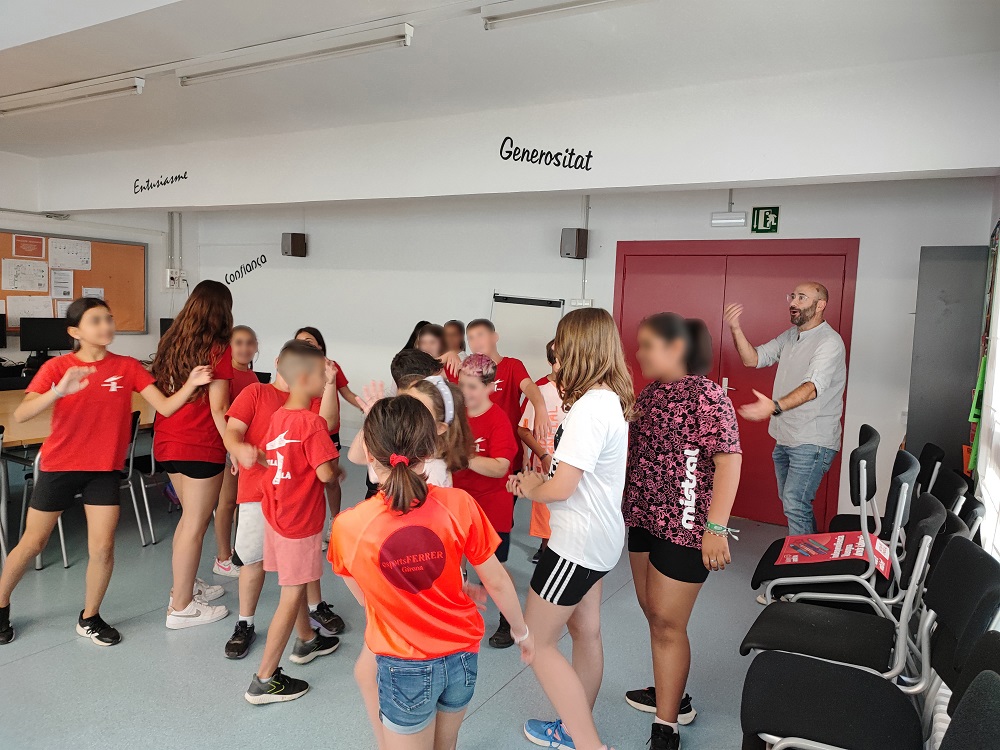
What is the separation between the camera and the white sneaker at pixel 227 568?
150 inches

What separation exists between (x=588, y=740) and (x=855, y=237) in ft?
12.8

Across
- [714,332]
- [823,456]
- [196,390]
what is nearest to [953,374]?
[823,456]

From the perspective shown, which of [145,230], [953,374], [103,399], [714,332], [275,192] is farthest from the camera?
[145,230]

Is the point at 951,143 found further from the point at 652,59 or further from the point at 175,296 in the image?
the point at 175,296

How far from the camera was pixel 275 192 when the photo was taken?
578 cm

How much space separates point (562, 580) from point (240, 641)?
1.62 meters

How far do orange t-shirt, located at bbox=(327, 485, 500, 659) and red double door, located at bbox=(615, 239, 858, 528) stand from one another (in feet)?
12.8

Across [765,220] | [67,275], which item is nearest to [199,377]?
[765,220]

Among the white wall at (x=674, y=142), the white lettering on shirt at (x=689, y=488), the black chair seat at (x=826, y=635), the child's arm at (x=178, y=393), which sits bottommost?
the black chair seat at (x=826, y=635)

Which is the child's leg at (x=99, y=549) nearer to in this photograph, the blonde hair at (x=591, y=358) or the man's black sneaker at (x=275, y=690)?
the man's black sneaker at (x=275, y=690)

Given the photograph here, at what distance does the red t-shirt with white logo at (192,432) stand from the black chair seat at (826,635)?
94.2 inches

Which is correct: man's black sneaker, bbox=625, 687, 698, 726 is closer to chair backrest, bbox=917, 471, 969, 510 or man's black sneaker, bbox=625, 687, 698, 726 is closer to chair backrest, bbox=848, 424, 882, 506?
chair backrest, bbox=848, 424, 882, 506

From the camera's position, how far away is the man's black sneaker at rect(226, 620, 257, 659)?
292cm

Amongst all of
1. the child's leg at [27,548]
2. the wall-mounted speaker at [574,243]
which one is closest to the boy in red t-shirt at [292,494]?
the child's leg at [27,548]
